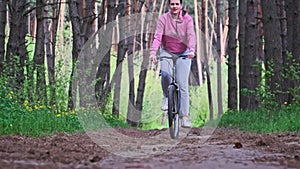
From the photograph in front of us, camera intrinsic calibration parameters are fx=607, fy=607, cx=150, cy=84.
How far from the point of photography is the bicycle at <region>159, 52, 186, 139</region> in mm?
9031

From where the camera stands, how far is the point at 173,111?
9203 mm

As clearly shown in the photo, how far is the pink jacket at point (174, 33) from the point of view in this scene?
9500 mm

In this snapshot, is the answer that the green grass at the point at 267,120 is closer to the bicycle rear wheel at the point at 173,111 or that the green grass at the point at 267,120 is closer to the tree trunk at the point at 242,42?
the bicycle rear wheel at the point at 173,111

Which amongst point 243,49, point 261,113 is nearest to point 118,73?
point 243,49

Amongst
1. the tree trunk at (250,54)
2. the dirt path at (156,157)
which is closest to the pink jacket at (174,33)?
the dirt path at (156,157)

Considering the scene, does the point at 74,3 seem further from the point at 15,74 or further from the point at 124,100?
the point at 124,100

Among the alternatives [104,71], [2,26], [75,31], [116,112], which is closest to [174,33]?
[2,26]

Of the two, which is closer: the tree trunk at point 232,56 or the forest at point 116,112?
the forest at point 116,112

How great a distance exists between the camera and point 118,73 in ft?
78.8

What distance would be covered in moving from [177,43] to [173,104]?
993mm

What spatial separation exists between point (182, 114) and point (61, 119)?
2.83 meters

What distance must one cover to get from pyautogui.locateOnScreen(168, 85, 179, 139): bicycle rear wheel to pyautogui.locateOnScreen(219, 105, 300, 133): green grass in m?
2.24

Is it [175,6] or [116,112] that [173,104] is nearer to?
[175,6]

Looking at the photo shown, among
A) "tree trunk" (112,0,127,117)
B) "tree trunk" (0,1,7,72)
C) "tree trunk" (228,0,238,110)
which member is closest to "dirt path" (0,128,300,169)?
"tree trunk" (0,1,7,72)
